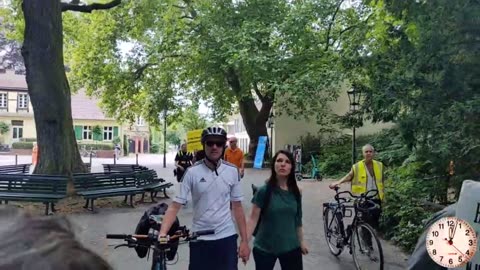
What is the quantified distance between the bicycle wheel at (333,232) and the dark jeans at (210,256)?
3742 millimetres

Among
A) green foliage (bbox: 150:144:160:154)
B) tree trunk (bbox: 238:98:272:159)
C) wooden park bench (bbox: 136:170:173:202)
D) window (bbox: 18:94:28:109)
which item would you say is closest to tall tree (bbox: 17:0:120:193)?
wooden park bench (bbox: 136:170:173:202)

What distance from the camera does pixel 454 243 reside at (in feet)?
5.43

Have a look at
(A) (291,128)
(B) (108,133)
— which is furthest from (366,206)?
(B) (108,133)

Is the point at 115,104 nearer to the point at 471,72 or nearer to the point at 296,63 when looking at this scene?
the point at 296,63

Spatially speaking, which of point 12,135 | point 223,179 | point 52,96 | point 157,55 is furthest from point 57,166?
point 12,135

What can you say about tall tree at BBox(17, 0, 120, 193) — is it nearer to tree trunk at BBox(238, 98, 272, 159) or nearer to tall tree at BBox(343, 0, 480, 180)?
tall tree at BBox(343, 0, 480, 180)

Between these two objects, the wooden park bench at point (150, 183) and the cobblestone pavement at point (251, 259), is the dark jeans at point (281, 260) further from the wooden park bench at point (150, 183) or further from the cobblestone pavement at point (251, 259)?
the wooden park bench at point (150, 183)

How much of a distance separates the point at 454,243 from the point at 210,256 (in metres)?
3.11

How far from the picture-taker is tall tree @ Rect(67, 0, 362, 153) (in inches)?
888

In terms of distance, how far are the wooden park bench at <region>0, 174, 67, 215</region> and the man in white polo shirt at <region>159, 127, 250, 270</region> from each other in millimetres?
8050

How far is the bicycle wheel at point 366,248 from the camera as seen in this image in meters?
6.90

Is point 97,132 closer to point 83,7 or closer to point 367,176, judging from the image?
point 83,7

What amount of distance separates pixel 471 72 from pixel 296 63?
1760cm

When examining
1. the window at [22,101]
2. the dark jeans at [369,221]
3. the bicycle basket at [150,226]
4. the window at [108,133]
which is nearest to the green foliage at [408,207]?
the dark jeans at [369,221]
